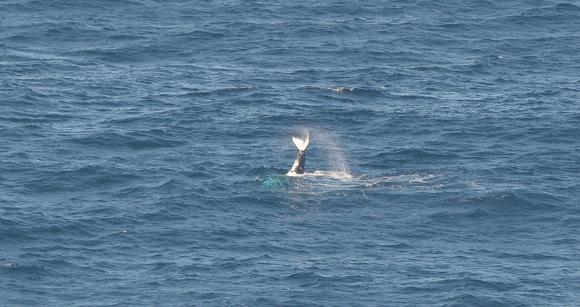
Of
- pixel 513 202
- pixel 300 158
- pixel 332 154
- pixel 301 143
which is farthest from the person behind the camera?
pixel 332 154

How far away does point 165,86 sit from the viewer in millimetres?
138750

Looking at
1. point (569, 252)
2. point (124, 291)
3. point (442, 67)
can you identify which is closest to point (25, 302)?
point (124, 291)

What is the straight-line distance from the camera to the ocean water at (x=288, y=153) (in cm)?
9512

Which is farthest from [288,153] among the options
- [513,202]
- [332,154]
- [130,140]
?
[513,202]

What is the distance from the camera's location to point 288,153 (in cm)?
12031

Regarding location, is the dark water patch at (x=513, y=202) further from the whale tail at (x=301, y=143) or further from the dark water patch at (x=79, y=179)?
the dark water patch at (x=79, y=179)

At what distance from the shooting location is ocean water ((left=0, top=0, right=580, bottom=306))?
9512 centimetres

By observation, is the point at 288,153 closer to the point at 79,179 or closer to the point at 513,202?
the point at 79,179

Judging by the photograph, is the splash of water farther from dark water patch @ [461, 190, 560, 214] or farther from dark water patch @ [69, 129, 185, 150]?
dark water patch @ [69, 129, 185, 150]

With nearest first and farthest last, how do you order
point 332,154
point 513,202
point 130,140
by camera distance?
1. point 513,202
2. point 332,154
3. point 130,140

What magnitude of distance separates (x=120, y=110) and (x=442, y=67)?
3378 cm

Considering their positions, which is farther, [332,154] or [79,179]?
[332,154]

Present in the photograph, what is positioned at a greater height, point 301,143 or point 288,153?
point 301,143

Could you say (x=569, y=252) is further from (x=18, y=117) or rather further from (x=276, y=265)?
(x=18, y=117)
